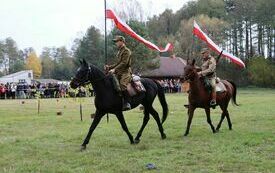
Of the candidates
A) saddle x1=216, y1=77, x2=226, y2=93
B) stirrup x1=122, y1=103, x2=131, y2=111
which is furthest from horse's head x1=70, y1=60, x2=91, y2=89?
saddle x1=216, y1=77, x2=226, y2=93

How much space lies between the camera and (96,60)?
7812cm

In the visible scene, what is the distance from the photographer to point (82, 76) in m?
12.1

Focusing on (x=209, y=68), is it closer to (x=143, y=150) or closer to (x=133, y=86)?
(x=133, y=86)

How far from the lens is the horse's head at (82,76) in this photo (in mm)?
11984

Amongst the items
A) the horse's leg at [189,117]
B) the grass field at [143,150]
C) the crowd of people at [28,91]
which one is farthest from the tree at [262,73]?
the horse's leg at [189,117]

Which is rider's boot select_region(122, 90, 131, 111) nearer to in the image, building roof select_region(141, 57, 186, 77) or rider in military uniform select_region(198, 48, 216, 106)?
rider in military uniform select_region(198, 48, 216, 106)

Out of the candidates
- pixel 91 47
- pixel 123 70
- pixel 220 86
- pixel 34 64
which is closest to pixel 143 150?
pixel 123 70

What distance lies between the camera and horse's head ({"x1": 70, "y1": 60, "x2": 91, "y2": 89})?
39.3 ft

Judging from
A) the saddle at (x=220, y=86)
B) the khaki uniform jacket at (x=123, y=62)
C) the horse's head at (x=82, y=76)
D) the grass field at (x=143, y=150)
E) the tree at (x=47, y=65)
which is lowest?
the grass field at (x=143, y=150)

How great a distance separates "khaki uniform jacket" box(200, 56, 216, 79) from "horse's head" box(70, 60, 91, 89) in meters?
4.41

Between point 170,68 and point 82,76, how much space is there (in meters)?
71.5

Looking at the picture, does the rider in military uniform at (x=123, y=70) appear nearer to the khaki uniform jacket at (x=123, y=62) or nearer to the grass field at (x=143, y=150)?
the khaki uniform jacket at (x=123, y=62)

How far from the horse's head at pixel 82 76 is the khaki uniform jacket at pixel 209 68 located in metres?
4.41

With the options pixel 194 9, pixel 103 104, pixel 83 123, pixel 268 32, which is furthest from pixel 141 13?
pixel 103 104
